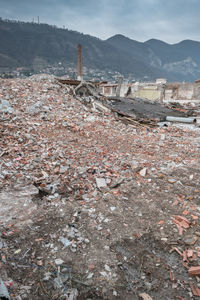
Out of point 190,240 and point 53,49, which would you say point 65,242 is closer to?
point 190,240

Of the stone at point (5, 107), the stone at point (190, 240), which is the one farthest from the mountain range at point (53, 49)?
the stone at point (190, 240)

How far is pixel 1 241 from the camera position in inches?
96.8

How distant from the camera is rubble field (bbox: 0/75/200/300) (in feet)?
6.84

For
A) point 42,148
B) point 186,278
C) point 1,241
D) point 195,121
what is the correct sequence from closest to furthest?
point 186,278 → point 1,241 → point 42,148 → point 195,121

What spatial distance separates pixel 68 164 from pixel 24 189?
1.15m

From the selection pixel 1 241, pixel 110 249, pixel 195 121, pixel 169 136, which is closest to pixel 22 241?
pixel 1 241

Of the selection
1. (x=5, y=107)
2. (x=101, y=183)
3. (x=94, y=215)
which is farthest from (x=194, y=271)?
(x=5, y=107)

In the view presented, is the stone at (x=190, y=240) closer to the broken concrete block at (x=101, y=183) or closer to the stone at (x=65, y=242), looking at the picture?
the stone at (x=65, y=242)

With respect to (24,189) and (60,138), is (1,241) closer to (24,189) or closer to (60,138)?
(24,189)

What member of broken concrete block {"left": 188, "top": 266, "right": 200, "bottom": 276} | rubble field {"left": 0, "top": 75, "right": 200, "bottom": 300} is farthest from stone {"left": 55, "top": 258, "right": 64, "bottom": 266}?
broken concrete block {"left": 188, "top": 266, "right": 200, "bottom": 276}

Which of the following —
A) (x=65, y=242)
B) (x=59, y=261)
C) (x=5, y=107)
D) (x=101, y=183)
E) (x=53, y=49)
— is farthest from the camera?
(x=53, y=49)

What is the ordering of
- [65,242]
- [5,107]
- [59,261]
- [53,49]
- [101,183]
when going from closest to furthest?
[59,261]
[65,242]
[101,183]
[5,107]
[53,49]

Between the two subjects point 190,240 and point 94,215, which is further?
point 94,215

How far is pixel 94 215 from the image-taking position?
3.09 metres
